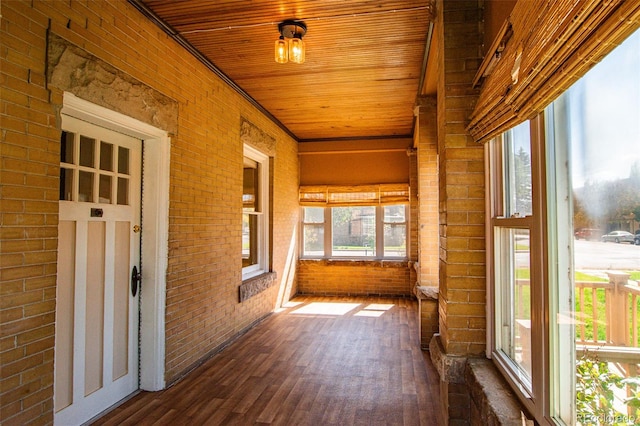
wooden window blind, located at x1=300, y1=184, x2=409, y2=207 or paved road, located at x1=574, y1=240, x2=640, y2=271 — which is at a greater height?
wooden window blind, located at x1=300, y1=184, x2=409, y2=207

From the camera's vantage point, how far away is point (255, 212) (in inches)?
213

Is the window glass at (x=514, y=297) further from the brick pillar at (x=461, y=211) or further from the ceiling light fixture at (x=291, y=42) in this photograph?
the ceiling light fixture at (x=291, y=42)

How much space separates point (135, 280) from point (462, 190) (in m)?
2.59

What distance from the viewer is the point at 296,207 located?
6996 millimetres

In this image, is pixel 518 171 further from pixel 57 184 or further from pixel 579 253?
pixel 57 184

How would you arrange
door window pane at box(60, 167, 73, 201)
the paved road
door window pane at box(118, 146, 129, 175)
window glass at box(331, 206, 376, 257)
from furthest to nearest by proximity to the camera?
1. window glass at box(331, 206, 376, 257)
2. door window pane at box(118, 146, 129, 175)
3. door window pane at box(60, 167, 73, 201)
4. the paved road

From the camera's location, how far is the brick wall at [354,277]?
6.74 metres

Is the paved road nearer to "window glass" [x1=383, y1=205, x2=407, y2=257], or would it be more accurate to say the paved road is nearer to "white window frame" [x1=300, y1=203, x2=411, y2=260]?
"white window frame" [x1=300, y1=203, x2=411, y2=260]

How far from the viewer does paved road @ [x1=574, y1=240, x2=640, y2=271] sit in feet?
3.13

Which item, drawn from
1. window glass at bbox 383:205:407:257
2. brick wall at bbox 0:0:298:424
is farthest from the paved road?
window glass at bbox 383:205:407:257

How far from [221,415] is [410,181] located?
4.93 m

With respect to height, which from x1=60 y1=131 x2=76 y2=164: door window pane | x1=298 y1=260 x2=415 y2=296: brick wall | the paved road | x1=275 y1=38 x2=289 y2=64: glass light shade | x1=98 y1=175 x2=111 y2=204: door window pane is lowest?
x1=298 y1=260 x2=415 y2=296: brick wall

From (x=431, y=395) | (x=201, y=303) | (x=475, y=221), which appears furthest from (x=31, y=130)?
(x=431, y=395)

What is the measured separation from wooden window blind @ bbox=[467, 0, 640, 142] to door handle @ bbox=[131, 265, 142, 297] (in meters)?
2.78
